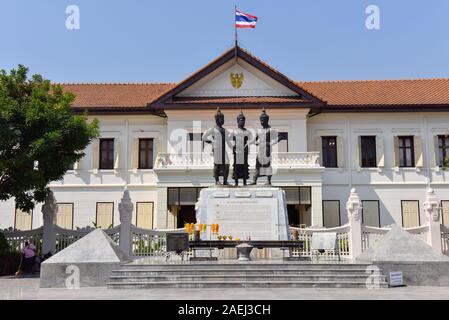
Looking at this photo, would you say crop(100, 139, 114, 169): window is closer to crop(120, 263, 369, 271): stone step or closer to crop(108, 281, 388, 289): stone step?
crop(120, 263, 369, 271): stone step

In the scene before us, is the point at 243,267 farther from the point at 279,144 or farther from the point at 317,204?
the point at 279,144

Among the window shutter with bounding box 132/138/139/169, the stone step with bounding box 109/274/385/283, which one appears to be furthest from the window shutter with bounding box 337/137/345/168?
the stone step with bounding box 109/274/385/283

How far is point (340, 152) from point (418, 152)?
171 inches

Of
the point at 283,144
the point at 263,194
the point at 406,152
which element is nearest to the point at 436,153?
the point at 406,152

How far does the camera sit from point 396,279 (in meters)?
11.0

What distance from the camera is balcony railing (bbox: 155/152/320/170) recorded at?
86.5 feet

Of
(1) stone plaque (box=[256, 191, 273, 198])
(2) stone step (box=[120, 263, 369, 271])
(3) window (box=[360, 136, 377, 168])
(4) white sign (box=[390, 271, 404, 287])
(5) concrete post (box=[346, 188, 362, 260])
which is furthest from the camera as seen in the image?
(3) window (box=[360, 136, 377, 168])

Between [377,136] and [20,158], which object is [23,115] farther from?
[377,136]

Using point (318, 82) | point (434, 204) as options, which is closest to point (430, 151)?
point (318, 82)

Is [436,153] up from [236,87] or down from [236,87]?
down

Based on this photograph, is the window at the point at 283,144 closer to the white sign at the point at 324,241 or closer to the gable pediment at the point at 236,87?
the gable pediment at the point at 236,87

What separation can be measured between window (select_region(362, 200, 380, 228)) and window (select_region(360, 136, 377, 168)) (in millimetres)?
2113

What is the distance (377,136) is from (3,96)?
65.9 ft

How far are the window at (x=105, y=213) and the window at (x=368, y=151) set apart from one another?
47.4 feet
